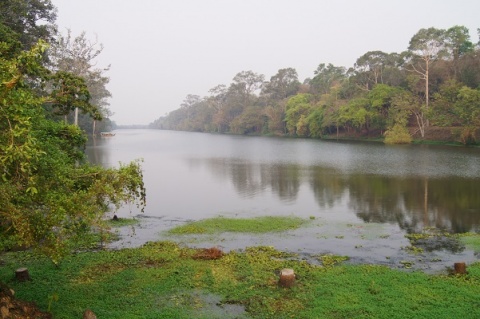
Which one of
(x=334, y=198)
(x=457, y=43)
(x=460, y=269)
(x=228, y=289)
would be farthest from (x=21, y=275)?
(x=457, y=43)

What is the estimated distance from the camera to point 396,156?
48.1 metres

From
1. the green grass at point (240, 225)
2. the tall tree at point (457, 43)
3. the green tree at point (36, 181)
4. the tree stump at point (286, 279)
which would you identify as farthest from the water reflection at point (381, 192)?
the tall tree at point (457, 43)

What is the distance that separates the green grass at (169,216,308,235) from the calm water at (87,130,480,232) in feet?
5.70

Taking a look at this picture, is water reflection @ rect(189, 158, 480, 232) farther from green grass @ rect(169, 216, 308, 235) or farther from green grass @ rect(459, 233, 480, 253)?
green grass @ rect(169, 216, 308, 235)

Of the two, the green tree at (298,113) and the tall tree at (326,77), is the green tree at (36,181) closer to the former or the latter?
the green tree at (298,113)

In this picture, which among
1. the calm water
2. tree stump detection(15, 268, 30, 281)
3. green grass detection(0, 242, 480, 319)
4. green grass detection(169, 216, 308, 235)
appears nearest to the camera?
green grass detection(0, 242, 480, 319)

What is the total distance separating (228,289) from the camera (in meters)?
11.2

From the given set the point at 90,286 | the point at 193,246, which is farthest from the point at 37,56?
the point at 193,246

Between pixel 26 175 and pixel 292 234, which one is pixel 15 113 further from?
pixel 292 234

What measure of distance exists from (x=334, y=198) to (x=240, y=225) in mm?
9202

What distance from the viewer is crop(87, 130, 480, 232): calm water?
22.3 meters

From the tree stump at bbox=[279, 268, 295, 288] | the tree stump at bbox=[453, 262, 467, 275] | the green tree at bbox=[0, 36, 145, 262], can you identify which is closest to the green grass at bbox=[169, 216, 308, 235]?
the tree stump at bbox=[279, 268, 295, 288]

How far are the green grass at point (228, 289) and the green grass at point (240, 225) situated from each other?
4591 millimetres

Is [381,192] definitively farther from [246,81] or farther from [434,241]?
[246,81]
